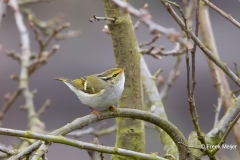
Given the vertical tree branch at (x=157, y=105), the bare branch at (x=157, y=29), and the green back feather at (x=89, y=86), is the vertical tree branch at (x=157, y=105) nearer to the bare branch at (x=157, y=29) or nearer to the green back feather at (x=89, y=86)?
the green back feather at (x=89, y=86)

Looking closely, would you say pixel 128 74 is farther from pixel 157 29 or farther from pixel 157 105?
pixel 157 29

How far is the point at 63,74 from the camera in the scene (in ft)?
23.1

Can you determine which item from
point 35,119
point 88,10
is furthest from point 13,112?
point 35,119

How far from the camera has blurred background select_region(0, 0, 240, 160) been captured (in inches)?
256

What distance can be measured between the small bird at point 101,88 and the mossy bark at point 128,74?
6 centimetres

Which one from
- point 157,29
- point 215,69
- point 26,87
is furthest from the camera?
point 26,87

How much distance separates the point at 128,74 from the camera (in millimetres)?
2812

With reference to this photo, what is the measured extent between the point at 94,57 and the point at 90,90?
432cm

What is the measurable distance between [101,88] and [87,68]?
4052mm

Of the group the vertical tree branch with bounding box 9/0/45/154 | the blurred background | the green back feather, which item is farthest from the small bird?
the blurred background

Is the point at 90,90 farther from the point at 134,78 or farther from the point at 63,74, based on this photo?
the point at 63,74

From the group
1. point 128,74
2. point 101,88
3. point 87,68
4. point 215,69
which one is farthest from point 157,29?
point 87,68

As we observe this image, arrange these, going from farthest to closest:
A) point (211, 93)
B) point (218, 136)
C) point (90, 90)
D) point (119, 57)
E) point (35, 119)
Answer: point (211, 93), point (35, 119), point (90, 90), point (119, 57), point (218, 136)

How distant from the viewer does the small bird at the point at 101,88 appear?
2805 millimetres
